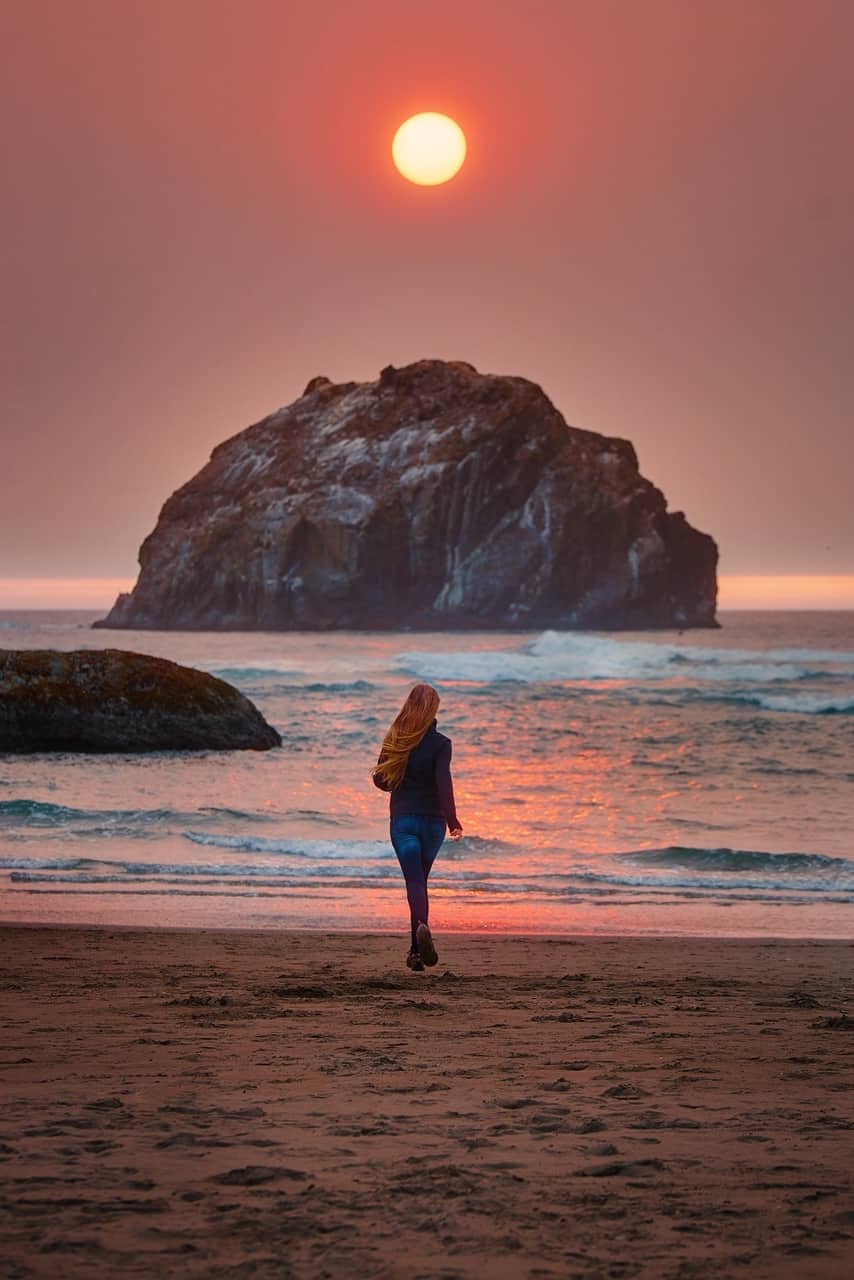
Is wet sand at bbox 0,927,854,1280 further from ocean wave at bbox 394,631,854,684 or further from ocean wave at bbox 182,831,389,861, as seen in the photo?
ocean wave at bbox 394,631,854,684

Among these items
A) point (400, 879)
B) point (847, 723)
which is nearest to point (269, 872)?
point (400, 879)

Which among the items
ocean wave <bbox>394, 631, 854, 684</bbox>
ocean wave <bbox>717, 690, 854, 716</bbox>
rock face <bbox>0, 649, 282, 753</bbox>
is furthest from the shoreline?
ocean wave <bbox>394, 631, 854, 684</bbox>

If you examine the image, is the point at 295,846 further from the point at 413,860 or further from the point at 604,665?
the point at 604,665

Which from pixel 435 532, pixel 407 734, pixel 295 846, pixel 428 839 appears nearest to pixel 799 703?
pixel 295 846

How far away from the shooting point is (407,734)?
8188 millimetres

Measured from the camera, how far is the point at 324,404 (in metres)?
180

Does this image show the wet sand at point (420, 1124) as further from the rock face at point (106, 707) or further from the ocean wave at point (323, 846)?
the rock face at point (106, 707)

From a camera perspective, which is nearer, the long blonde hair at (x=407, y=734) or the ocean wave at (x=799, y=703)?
the long blonde hair at (x=407, y=734)

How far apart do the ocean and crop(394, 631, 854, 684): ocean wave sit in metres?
20.5

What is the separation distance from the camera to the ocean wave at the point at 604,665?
52688 millimetres

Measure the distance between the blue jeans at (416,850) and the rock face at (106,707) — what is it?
13.8 m

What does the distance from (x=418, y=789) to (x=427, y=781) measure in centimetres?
7

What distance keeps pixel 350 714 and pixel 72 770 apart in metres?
13.8

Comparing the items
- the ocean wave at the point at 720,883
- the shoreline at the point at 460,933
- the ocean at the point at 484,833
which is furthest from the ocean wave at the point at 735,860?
the shoreline at the point at 460,933
